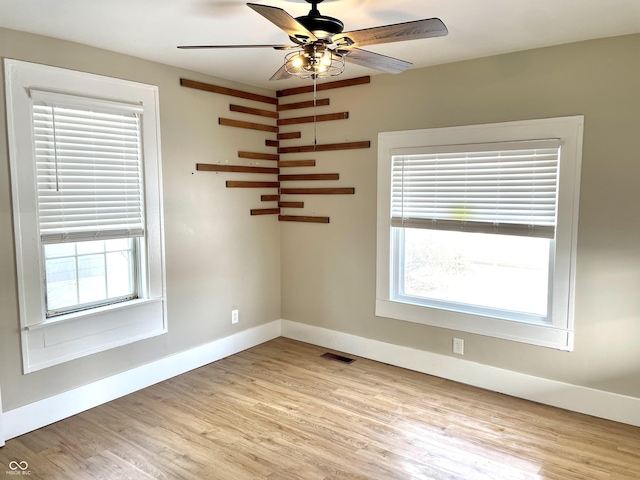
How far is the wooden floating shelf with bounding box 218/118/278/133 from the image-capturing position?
3941 mm

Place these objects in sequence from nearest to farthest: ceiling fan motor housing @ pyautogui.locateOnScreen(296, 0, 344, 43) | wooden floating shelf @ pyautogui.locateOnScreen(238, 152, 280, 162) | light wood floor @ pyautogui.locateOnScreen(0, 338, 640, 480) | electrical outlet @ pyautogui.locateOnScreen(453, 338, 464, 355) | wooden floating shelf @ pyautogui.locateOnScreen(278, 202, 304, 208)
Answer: ceiling fan motor housing @ pyautogui.locateOnScreen(296, 0, 344, 43) → light wood floor @ pyautogui.locateOnScreen(0, 338, 640, 480) → electrical outlet @ pyautogui.locateOnScreen(453, 338, 464, 355) → wooden floating shelf @ pyautogui.locateOnScreen(238, 152, 280, 162) → wooden floating shelf @ pyautogui.locateOnScreen(278, 202, 304, 208)

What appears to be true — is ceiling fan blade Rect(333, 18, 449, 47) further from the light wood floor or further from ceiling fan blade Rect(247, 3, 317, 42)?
the light wood floor

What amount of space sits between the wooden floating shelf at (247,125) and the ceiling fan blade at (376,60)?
1814mm

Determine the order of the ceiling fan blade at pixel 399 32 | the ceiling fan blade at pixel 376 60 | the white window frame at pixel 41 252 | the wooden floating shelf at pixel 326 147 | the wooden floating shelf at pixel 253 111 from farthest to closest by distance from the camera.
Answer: the wooden floating shelf at pixel 253 111
the wooden floating shelf at pixel 326 147
the white window frame at pixel 41 252
the ceiling fan blade at pixel 376 60
the ceiling fan blade at pixel 399 32

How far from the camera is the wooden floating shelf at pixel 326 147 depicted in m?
3.91

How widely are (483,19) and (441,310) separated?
2102 mm

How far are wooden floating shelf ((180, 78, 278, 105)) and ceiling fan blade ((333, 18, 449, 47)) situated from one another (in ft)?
6.29

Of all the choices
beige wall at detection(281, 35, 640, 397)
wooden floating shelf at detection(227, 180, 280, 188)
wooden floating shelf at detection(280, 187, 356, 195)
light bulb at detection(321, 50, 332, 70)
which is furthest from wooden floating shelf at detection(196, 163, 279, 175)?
light bulb at detection(321, 50, 332, 70)

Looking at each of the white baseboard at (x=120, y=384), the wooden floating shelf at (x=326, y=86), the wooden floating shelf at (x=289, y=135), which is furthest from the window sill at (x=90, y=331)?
the wooden floating shelf at (x=326, y=86)

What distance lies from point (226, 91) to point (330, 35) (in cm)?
210

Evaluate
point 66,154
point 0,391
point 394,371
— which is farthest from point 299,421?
point 66,154

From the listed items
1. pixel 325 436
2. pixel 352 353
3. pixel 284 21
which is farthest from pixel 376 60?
A: pixel 352 353

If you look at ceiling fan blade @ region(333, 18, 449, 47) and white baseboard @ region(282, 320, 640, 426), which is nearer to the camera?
ceiling fan blade @ region(333, 18, 449, 47)

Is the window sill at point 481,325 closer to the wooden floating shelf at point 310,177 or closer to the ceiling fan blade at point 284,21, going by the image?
the wooden floating shelf at point 310,177
